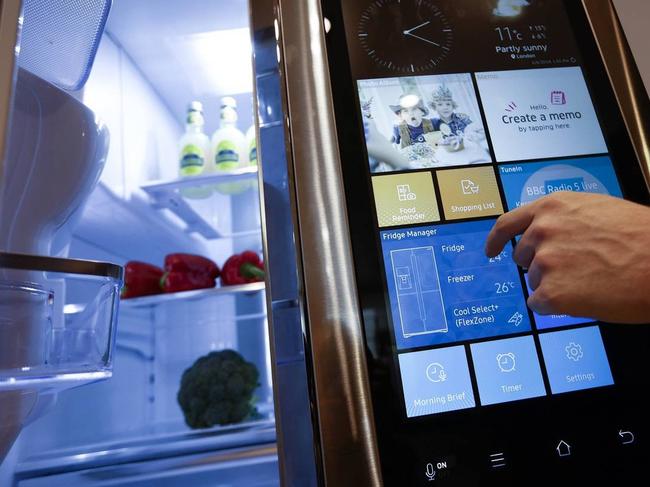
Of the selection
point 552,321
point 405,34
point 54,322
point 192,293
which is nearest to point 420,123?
point 405,34

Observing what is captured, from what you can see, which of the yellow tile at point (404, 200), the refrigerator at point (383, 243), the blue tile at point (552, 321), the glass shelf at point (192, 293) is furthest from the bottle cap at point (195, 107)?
the blue tile at point (552, 321)

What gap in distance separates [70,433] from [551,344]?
959 mm

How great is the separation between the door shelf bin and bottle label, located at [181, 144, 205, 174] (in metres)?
0.82

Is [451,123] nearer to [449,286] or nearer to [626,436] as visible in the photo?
[449,286]

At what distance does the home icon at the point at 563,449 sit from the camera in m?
0.46

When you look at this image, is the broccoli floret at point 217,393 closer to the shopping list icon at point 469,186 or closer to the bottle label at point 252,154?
the bottle label at point 252,154

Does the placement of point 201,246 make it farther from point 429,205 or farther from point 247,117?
point 429,205

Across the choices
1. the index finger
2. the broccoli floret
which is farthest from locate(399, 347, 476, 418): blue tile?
the broccoli floret

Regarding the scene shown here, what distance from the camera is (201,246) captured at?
1804mm

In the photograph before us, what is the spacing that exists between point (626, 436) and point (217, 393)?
0.81m

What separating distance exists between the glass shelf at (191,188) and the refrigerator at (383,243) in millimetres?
618

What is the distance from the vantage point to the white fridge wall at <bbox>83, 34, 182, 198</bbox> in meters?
1.13

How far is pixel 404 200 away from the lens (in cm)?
51

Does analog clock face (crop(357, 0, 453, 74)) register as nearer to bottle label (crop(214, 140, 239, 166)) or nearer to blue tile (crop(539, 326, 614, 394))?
blue tile (crop(539, 326, 614, 394))
